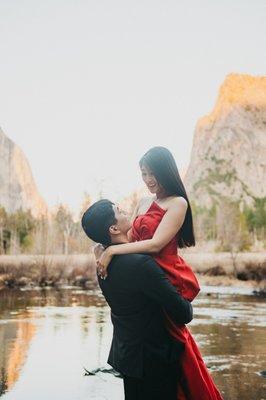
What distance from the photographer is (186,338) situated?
2.66 m

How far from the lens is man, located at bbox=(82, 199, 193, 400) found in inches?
101

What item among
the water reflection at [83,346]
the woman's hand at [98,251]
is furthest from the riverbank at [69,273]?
the woman's hand at [98,251]

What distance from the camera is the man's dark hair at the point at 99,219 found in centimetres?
276

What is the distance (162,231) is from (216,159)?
127531 mm

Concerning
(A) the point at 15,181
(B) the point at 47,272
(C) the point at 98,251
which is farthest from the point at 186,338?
(A) the point at 15,181

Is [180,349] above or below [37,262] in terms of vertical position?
above

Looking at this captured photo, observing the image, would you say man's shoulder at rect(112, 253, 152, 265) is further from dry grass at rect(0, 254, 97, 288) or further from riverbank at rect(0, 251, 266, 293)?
dry grass at rect(0, 254, 97, 288)

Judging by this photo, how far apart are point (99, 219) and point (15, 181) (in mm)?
154199

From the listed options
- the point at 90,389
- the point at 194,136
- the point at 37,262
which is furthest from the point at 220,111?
the point at 90,389

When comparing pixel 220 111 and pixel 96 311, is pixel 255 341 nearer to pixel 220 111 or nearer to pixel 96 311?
pixel 96 311

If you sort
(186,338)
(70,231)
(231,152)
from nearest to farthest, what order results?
(186,338)
(70,231)
(231,152)

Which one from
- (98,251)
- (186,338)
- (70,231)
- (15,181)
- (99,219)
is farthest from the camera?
(15,181)

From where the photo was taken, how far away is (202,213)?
97.3m

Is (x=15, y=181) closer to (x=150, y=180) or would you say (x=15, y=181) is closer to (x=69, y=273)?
(x=69, y=273)
